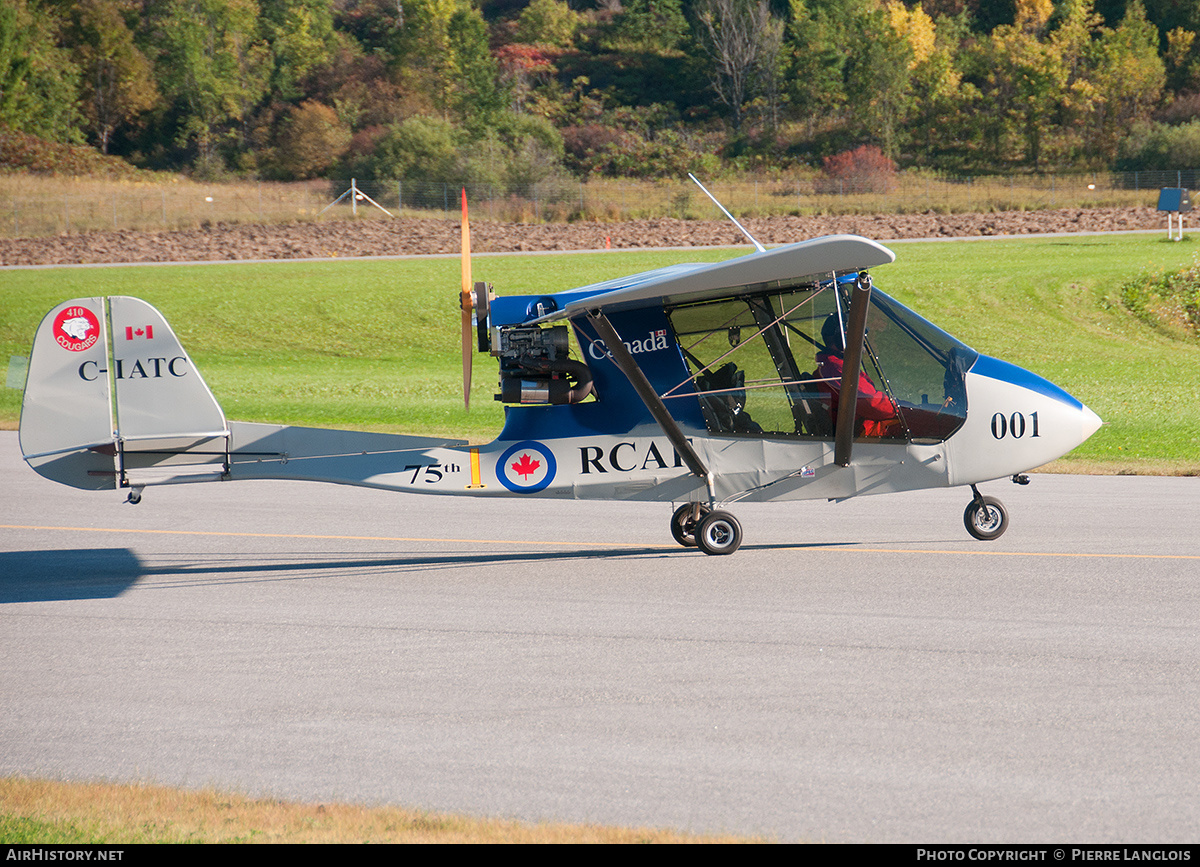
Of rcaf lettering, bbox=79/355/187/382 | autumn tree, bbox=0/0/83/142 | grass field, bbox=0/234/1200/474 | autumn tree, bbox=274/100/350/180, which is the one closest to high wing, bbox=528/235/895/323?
rcaf lettering, bbox=79/355/187/382

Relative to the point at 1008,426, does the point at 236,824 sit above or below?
below

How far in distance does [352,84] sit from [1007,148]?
172 ft

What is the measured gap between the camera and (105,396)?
949 cm

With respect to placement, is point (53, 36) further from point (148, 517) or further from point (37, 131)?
point (148, 517)

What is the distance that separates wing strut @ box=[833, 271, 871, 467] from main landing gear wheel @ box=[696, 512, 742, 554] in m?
1.06

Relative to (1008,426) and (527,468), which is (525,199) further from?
(1008,426)

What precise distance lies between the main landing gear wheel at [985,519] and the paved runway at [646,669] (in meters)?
0.13

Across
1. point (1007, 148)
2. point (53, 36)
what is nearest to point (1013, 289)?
point (1007, 148)

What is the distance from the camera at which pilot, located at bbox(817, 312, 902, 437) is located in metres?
9.64

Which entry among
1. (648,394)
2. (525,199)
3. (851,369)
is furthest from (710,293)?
(525,199)

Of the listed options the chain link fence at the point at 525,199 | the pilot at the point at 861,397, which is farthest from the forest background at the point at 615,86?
the pilot at the point at 861,397

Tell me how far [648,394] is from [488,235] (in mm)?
42222

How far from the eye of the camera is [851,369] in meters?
9.34

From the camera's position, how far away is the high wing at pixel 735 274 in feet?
26.9
